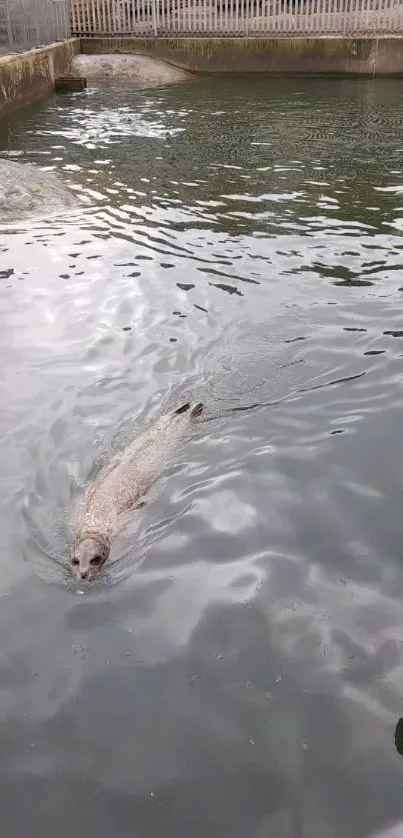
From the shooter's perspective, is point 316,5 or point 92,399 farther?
point 316,5

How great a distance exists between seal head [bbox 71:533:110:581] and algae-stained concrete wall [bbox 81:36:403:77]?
2503cm

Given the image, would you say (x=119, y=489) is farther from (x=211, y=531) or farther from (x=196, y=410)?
(x=196, y=410)

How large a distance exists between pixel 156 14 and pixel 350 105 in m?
10.9

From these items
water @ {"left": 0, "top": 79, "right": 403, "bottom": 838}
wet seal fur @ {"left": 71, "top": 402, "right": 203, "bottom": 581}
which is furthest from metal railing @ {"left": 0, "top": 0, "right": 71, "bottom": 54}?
wet seal fur @ {"left": 71, "top": 402, "right": 203, "bottom": 581}

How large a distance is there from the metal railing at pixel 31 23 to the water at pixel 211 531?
11.4 metres

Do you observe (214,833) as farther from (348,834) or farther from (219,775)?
(348,834)

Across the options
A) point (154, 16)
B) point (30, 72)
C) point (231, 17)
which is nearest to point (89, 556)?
point (30, 72)

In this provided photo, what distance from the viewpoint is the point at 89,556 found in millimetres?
4762

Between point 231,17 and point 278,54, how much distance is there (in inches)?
98.5

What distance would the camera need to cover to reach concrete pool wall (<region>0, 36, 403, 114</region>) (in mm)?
25484

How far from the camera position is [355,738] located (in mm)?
3764

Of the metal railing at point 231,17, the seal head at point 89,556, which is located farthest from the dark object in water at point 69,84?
the seal head at point 89,556

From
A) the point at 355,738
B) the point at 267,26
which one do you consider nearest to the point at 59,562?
the point at 355,738

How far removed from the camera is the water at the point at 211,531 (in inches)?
142
